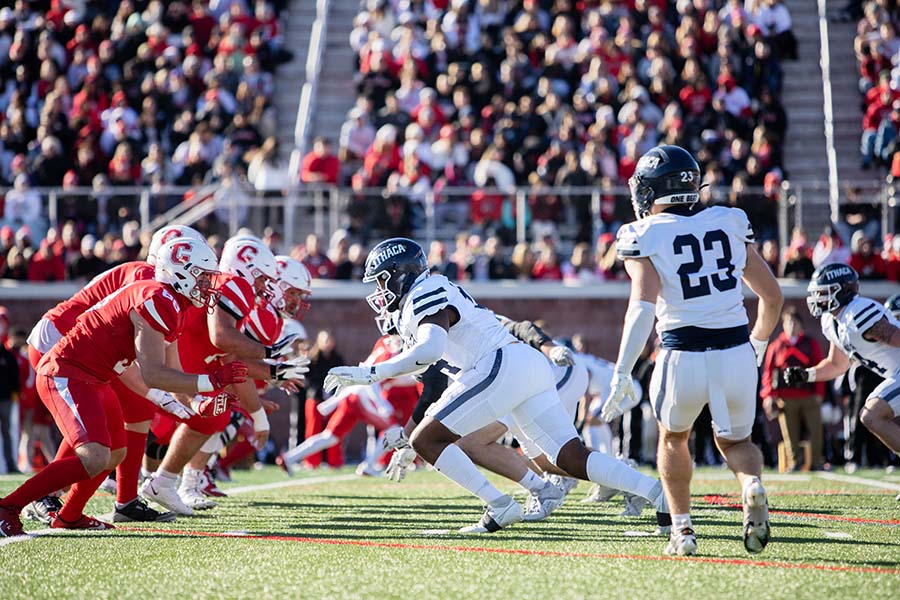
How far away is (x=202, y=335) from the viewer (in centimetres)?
862

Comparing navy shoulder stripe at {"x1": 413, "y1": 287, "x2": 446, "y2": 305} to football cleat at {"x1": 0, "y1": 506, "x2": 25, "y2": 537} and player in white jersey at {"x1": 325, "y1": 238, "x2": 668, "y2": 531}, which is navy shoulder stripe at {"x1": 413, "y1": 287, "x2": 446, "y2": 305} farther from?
football cleat at {"x1": 0, "y1": 506, "x2": 25, "y2": 537}

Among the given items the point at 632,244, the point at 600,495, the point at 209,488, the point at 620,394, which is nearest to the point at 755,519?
the point at 620,394

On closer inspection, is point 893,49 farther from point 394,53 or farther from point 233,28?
point 233,28

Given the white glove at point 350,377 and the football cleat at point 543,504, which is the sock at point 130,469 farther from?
the football cleat at point 543,504

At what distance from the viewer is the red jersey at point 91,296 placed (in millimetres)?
7969

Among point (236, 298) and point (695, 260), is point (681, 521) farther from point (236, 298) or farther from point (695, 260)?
point (236, 298)

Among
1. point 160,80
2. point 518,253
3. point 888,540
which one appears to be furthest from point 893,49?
point 888,540

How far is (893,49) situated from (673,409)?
45.3 ft

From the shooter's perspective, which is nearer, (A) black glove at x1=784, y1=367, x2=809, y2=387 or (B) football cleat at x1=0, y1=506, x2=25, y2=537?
(B) football cleat at x1=0, y1=506, x2=25, y2=537

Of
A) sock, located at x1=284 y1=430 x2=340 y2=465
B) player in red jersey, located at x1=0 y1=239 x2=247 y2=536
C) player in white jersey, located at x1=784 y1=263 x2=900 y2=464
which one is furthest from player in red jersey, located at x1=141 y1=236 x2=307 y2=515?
sock, located at x1=284 y1=430 x2=340 y2=465

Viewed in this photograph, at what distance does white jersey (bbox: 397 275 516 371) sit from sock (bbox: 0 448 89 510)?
1.84m

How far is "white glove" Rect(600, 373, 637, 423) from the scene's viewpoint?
617 centimetres

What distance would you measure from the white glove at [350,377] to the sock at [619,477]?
3.96ft

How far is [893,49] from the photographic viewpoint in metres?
18.3
